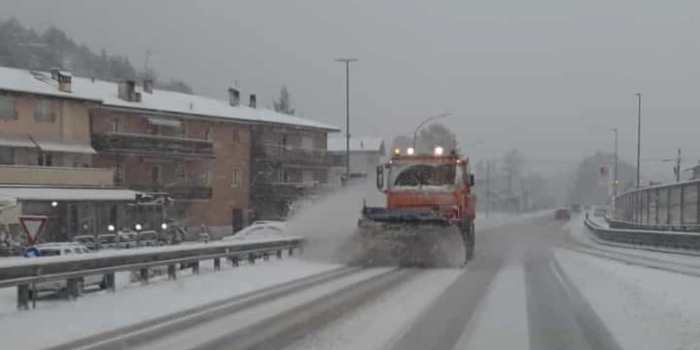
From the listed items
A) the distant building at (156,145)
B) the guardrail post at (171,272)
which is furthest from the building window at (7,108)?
the guardrail post at (171,272)

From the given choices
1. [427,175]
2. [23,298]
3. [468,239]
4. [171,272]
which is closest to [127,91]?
[468,239]

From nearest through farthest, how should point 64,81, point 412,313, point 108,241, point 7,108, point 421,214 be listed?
point 412,313
point 421,214
point 108,241
point 7,108
point 64,81

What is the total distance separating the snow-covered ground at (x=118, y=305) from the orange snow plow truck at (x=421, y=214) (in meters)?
3.19

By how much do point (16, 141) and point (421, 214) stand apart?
33.4 m

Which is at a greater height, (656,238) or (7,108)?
(7,108)

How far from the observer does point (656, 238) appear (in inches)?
1642

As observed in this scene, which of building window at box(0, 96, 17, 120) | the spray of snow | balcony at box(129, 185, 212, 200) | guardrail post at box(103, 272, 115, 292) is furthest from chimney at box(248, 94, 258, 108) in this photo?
guardrail post at box(103, 272, 115, 292)

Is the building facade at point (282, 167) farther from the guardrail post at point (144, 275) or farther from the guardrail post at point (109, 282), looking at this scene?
the guardrail post at point (109, 282)

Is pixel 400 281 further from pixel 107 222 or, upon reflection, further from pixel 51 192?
pixel 107 222

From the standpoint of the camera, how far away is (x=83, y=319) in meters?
13.1

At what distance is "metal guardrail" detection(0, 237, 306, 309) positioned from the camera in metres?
14.0

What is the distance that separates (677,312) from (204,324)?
23.6ft

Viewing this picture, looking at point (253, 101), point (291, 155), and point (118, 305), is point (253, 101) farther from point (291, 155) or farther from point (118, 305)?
point (118, 305)

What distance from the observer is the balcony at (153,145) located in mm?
58219
